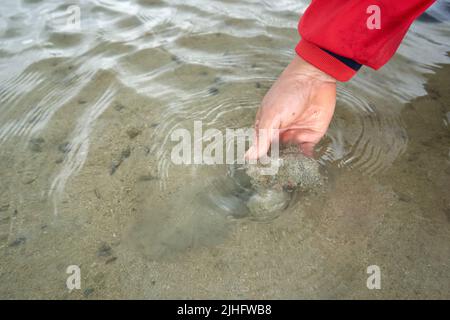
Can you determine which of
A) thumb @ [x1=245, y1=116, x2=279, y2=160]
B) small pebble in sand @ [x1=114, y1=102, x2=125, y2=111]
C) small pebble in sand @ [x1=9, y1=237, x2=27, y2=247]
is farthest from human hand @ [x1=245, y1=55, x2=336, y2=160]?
small pebble in sand @ [x1=9, y1=237, x2=27, y2=247]

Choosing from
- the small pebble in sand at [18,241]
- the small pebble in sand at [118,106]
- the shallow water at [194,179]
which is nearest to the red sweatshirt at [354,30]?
the shallow water at [194,179]

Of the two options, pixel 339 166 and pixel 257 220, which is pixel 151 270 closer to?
pixel 257 220

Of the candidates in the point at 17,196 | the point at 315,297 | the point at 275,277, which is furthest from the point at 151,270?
the point at 17,196

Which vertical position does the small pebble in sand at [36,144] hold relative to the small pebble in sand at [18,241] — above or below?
above

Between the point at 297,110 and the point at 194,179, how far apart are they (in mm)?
812

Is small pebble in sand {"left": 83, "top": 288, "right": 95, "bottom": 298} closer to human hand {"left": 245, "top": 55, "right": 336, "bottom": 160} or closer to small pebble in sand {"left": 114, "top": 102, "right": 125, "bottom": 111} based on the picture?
human hand {"left": 245, "top": 55, "right": 336, "bottom": 160}

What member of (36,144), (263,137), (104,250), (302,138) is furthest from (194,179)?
(36,144)

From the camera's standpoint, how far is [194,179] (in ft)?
7.47

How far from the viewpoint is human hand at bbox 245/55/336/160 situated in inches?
89.4

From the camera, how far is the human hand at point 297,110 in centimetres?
227

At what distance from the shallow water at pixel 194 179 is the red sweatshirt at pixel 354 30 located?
577 mm

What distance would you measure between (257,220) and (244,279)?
0.36 meters

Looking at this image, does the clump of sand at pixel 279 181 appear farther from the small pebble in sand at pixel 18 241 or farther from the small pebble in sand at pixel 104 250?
the small pebble in sand at pixel 18 241

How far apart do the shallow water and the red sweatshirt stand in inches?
22.7
